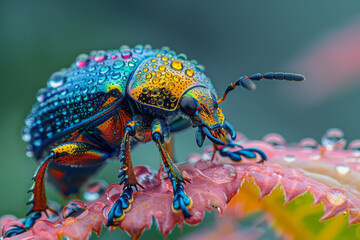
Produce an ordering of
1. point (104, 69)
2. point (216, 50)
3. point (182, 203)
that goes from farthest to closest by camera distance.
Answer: point (216, 50) → point (104, 69) → point (182, 203)

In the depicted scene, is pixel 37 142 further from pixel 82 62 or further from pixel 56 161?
pixel 82 62

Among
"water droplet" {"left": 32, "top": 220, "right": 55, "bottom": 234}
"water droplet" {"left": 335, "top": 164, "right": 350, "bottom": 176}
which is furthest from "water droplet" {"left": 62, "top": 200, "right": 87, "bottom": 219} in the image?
"water droplet" {"left": 335, "top": 164, "right": 350, "bottom": 176}

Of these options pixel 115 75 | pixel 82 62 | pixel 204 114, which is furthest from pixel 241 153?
pixel 82 62

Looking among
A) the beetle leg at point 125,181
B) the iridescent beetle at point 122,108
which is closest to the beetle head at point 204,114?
the iridescent beetle at point 122,108

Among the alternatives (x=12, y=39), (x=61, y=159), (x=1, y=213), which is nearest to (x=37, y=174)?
(x=61, y=159)

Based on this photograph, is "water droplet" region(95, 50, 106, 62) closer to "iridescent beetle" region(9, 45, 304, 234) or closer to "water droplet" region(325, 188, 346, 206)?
"iridescent beetle" region(9, 45, 304, 234)

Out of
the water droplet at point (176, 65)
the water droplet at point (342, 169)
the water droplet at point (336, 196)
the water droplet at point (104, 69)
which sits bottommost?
the water droplet at point (342, 169)

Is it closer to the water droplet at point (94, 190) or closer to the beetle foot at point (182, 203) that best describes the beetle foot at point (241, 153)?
the beetle foot at point (182, 203)
